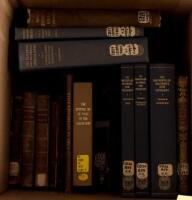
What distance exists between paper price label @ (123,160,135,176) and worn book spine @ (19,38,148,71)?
0.22 metres

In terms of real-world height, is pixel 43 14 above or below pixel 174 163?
above

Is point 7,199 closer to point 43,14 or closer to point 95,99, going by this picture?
point 95,99

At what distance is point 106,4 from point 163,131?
306 mm

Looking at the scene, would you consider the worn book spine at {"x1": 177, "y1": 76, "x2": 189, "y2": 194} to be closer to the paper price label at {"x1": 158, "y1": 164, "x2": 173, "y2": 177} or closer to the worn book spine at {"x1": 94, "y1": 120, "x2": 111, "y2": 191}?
the paper price label at {"x1": 158, "y1": 164, "x2": 173, "y2": 177}

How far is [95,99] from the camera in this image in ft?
3.12

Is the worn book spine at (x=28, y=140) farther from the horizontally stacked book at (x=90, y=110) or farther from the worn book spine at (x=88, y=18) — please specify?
the worn book spine at (x=88, y=18)

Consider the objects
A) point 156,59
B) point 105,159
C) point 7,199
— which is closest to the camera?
point 7,199

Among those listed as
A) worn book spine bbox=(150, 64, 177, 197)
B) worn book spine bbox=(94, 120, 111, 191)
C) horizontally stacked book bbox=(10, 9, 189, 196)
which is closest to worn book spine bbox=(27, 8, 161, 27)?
horizontally stacked book bbox=(10, 9, 189, 196)

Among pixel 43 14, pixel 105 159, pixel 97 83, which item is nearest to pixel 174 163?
pixel 105 159

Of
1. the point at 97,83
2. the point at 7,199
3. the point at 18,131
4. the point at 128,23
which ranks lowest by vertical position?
the point at 7,199

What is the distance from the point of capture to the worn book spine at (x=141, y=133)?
2.85ft

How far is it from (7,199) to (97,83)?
0.36m

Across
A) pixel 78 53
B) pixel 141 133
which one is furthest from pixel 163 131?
pixel 78 53

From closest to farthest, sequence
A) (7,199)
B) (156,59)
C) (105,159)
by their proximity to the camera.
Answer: (7,199) < (105,159) < (156,59)
